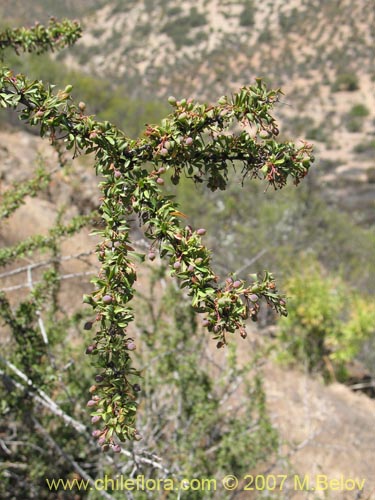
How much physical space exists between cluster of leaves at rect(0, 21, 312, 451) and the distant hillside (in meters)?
21.4

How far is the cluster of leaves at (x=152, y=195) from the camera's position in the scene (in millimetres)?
1342

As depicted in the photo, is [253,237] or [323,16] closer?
[253,237]

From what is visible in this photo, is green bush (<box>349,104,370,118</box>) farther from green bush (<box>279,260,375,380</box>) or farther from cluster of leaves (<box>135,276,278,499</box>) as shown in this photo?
cluster of leaves (<box>135,276,278,499</box>)

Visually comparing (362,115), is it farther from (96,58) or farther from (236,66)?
(96,58)

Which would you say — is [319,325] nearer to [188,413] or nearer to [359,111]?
[188,413]

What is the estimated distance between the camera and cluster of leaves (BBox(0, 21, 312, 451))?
1342 mm

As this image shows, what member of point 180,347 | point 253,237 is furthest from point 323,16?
point 180,347

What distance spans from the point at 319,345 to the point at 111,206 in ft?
26.5

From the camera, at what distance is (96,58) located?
3812 centimetres

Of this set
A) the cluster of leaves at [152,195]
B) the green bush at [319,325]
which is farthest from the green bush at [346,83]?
the cluster of leaves at [152,195]

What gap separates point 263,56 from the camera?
34.8 m

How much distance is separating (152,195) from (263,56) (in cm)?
3629

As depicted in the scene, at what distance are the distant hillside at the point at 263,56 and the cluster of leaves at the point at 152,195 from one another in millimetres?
21411

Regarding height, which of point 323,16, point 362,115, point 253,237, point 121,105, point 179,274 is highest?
point 323,16
